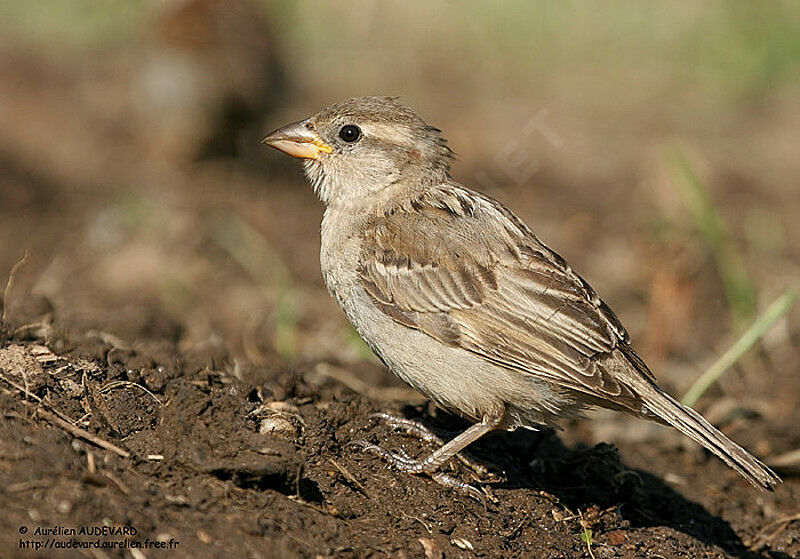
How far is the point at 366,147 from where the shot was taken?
567 cm

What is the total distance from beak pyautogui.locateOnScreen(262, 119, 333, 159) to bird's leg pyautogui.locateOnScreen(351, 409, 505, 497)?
1.70 meters

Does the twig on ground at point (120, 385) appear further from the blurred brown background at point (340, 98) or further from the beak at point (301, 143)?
the beak at point (301, 143)

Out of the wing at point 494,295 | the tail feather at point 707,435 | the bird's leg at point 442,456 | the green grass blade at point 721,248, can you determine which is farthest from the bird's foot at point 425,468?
the green grass blade at point 721,248

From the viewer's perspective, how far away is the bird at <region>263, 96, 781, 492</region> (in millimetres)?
4797

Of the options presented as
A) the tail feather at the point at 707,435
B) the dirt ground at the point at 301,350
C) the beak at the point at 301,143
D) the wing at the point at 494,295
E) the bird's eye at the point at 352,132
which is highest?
the bird's eye at the point at 352,132

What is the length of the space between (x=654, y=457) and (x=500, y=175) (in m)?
5.66

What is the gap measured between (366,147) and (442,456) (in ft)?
5.80

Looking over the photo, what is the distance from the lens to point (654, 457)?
6.41m

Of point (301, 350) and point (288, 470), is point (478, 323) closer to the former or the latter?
point (288, 470)

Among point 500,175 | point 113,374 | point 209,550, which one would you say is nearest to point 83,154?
point 500,175

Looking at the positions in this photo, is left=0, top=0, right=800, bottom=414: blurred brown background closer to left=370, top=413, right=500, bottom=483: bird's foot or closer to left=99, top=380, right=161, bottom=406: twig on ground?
left=99, top=380, right=161, bottom=406: twig on ground

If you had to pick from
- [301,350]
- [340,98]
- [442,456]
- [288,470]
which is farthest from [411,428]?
[340,98]

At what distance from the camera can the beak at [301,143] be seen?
5711 millimetres

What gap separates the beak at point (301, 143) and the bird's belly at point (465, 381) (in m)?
1.24
